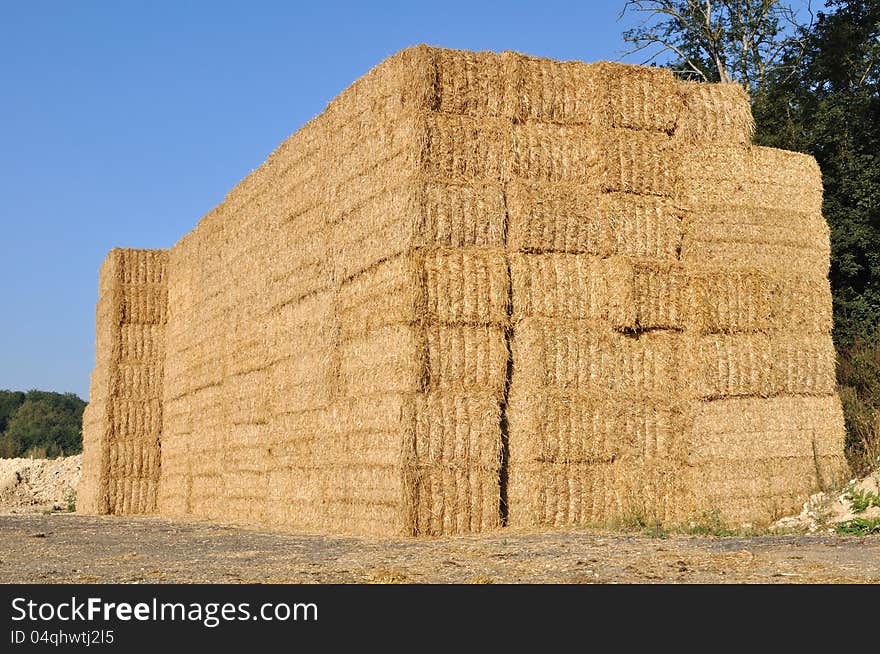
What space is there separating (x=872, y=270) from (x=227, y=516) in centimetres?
1240

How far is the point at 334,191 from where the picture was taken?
14.8m

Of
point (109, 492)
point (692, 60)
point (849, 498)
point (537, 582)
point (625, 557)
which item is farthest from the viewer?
point (692, 60)

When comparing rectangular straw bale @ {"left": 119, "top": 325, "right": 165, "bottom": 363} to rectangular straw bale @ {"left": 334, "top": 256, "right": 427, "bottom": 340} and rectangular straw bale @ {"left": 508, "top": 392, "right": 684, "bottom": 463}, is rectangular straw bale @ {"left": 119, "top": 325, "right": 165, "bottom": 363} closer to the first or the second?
rectangular straw bale @ {"left": 334, "top": 256, "right": 427, "bottom": 340}

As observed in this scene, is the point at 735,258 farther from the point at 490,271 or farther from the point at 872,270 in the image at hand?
the point at 872,270


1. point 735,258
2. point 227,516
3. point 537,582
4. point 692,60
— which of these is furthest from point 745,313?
point 692,60

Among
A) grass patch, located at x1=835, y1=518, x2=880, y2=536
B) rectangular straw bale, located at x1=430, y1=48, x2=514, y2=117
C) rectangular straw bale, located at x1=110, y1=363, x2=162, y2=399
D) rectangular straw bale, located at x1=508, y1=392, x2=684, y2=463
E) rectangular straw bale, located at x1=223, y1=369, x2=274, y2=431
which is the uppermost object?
rectangular straw bale, located at x1=430, y1=48, x2=514, y2=117

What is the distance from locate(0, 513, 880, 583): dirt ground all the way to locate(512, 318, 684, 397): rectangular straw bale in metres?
1.81

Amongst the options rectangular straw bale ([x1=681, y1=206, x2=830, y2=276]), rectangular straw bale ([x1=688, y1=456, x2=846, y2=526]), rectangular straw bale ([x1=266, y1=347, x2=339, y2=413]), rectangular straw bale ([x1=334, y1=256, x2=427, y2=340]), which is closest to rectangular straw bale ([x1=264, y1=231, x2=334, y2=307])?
rectangular straw bale ([x1=334, y1=256, x2=427, y2=340])

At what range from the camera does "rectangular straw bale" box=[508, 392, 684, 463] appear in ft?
41.7

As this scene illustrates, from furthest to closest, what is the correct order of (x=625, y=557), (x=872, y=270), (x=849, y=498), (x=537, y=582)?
(x=872, y=270) < (x=849, y=498) < (x=625, y=557) < (x=537, y=582)

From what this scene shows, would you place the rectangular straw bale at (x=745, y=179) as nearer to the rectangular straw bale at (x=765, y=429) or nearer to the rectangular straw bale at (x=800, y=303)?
the rectangular straw bale at (x=800, y=303)

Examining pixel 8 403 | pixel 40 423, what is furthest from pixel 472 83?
pixel 8 403

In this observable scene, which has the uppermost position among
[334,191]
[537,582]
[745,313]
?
[334,191]

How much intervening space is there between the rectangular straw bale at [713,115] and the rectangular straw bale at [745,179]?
20 centimetres
